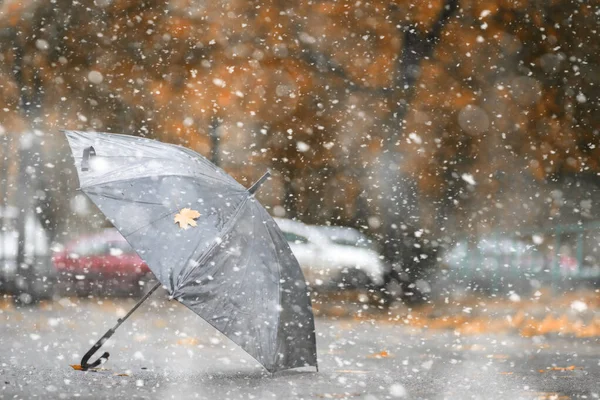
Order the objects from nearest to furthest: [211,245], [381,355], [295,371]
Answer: [211,245]
[295,371]
[381,355]

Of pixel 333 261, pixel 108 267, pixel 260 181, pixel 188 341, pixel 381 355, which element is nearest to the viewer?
pixel 260 181

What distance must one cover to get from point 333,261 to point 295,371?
8.08 meters

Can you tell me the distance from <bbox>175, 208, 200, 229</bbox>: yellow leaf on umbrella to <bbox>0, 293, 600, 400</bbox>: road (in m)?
1.58

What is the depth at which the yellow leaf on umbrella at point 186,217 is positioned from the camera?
5.24 metres

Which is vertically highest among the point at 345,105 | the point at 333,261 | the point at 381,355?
the point at 345,105

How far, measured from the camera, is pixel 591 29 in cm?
1505

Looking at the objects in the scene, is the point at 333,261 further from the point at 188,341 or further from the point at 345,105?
the point at 188,341

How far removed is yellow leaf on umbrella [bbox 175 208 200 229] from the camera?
5.24 m

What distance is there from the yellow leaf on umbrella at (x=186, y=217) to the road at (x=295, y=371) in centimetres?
158

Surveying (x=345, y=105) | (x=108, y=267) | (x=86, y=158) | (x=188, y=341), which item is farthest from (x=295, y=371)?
(x=345, y=105)

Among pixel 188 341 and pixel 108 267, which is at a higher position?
pixel 108 267

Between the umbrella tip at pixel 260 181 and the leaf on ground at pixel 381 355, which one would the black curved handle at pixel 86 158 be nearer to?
the umbrella tip at pixel 260 181

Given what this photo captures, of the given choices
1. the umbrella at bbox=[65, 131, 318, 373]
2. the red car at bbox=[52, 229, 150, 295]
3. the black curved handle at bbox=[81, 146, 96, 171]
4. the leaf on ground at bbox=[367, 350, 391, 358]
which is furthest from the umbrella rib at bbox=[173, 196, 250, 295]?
the red car at bbox=[52, 229, 150, 295]

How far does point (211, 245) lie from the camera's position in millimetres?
5176
